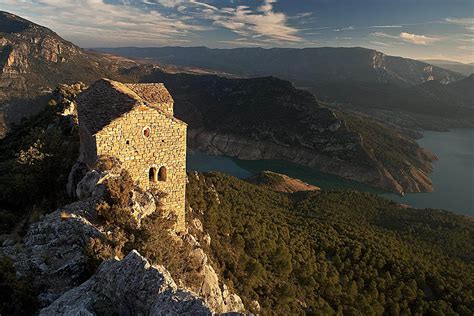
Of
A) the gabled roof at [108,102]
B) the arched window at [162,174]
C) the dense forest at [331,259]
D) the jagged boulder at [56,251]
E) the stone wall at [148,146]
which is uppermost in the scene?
the gabled roof at [108,102]

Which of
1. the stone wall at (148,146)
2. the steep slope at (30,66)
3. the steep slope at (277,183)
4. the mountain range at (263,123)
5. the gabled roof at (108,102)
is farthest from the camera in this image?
the mountain range at (263,123)

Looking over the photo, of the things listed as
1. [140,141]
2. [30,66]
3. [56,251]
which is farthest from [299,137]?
[56,251]

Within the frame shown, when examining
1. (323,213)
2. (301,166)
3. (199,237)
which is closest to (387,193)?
(301,166)

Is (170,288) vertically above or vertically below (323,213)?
above

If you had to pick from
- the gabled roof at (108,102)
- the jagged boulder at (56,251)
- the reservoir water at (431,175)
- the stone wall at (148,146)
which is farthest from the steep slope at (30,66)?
the jagged boulder at (56,251)

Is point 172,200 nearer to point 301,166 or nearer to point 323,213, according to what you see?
point 323,213

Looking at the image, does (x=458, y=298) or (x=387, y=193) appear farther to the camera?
(x=387, y=193)

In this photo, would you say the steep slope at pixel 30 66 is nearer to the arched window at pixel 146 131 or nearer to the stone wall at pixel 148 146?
the stone wall at pixel 148 146

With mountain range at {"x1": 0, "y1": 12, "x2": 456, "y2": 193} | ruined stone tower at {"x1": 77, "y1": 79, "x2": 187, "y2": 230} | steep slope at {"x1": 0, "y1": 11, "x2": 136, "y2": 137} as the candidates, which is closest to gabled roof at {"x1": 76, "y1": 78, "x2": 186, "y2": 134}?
ruined stone tower at {"x1": 77, "y1": 79, "x2": 187, "y2": 230}
